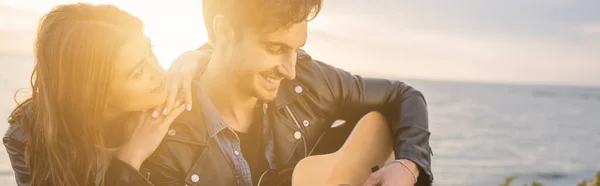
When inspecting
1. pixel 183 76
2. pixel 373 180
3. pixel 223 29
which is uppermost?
pixel 223 29

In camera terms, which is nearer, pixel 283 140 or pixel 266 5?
pixel 266 5

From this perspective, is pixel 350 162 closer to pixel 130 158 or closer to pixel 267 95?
pixel 267 95

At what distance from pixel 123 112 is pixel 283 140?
2.09 ft

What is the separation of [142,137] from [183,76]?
278 millimetres

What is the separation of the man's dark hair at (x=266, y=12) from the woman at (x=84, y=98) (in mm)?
322

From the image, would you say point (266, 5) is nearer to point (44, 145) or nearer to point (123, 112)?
point (123, 112)

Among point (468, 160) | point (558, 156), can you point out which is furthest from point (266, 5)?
point (558, 156)

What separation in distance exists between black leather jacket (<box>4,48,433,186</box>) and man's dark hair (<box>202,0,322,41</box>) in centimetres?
34

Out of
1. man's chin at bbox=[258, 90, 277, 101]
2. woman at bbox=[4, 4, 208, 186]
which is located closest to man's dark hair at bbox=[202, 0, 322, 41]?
man's chin at bbox=[258, 90, 277, 101]

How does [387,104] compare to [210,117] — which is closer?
[210,117]

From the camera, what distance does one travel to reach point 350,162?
243 centimetres

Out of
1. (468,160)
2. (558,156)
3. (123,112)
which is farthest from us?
(558,156)

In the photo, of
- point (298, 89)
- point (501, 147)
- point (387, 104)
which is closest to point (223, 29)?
point (298, 89)

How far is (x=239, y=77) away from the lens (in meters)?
2.31
